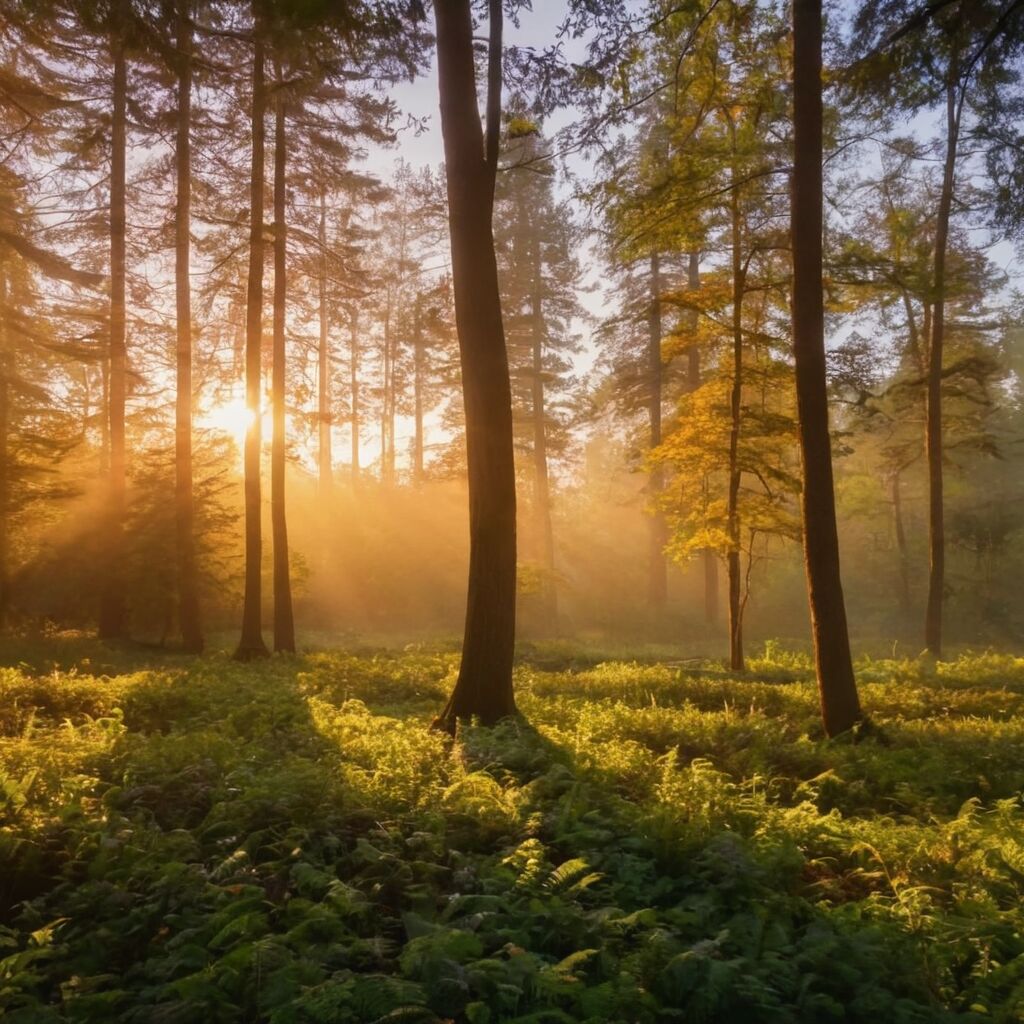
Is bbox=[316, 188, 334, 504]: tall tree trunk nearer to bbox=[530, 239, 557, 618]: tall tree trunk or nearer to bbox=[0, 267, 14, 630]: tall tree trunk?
bbox=[530, 239, 557, 618]: tall tree trunk

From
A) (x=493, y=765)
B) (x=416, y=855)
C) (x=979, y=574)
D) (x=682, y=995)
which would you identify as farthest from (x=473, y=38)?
(x=979, y=574)

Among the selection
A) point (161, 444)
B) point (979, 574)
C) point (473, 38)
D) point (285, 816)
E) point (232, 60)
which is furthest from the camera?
point (979, 574)

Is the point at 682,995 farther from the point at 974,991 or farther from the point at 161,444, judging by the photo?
the point at 161,444

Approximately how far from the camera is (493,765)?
20.9 feet

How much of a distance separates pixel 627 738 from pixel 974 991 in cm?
493

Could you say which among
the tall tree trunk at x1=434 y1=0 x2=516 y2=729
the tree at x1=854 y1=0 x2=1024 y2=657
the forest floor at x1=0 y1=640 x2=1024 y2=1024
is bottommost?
the forest floor at x1=0 y1=640 x2=1024 y2=1024

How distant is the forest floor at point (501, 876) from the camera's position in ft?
10.4

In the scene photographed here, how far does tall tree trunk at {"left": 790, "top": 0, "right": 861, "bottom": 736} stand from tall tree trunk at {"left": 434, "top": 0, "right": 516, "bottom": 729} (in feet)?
11.6

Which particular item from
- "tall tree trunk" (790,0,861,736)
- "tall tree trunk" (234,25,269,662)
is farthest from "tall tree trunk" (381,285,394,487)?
"tall tree trunk" (790,0,861,736)

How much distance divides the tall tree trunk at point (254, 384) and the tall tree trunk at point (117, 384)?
377 centimetres

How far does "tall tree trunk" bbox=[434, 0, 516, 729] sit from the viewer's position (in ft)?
27.1

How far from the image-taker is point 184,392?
16656mm

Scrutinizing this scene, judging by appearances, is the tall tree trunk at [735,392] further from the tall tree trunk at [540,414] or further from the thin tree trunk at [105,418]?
the thin tree trunk at [105,418]

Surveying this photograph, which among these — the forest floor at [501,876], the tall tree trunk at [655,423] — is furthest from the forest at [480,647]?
the tall tree trunk at [655,423]
